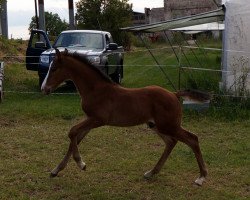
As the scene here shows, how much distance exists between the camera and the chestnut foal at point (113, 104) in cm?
Result: 546

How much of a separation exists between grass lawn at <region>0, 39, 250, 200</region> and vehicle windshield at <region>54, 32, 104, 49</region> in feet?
10.4

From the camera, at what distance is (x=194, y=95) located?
5.76 metres

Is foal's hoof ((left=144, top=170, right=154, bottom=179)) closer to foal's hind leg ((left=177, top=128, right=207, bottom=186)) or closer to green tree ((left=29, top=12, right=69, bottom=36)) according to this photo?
foal's hind leg ((left=177, top=128, right=207, bottom=186))

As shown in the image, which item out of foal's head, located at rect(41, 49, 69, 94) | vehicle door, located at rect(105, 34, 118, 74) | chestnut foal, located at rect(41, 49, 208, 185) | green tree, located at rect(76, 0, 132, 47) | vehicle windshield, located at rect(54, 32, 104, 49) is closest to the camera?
chestnut foal, located at rect(41, 49, 208, 185)

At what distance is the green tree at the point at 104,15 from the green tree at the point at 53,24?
32.3 feet

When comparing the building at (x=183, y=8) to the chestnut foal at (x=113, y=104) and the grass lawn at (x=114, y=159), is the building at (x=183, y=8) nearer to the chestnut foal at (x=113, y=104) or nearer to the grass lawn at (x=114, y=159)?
the grass lawn at (x=114, y=159)

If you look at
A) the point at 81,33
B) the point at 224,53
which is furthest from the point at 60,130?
the point at 81,33

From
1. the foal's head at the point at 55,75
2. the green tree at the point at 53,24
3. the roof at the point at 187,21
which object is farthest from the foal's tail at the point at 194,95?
the green tree at the point at 53,24

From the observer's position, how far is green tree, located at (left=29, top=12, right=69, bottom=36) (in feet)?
146

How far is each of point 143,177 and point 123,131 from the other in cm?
259

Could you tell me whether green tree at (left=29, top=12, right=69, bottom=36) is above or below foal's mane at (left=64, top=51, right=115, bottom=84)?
above

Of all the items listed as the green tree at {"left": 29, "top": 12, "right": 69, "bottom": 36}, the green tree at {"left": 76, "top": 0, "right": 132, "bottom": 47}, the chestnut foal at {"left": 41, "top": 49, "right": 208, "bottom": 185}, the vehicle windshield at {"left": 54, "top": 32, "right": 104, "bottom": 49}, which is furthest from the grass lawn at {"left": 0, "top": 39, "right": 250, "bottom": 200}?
the green tree at {"left": 29, "top": 12, "right": 69, "bottom": 36}

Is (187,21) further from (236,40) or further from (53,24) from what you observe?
(53,24)

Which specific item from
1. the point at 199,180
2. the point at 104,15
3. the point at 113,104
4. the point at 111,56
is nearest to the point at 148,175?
the point at 199,180
